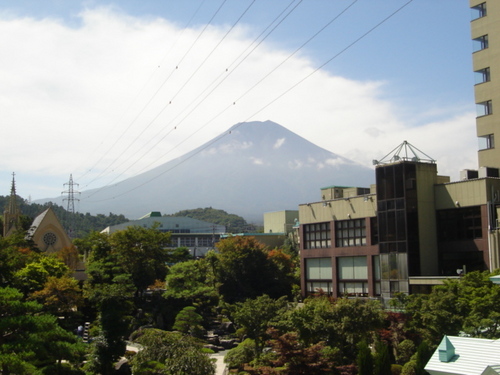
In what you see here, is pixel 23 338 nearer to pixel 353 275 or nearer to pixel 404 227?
pixel 404 227

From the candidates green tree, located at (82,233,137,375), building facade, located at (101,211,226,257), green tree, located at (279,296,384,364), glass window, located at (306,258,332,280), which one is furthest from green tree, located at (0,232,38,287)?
building facade, located at (101,211,226,257)

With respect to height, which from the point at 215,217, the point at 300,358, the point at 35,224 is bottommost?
the point at 300,358

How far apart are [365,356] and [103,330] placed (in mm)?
11296

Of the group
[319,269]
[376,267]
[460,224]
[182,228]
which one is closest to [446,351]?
[460,224]

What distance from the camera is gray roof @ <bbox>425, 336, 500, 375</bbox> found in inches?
586

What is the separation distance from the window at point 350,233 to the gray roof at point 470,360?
1874 centimetres

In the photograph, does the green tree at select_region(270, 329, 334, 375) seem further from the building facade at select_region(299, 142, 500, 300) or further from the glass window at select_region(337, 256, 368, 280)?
the glass window at select_region(337, 256, 368, 280)

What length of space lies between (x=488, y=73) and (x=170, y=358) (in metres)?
25.5

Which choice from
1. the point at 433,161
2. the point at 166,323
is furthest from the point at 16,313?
the point at 433,161

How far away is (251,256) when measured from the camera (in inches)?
1615

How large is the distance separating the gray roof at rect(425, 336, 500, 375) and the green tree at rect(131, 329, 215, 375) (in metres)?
9.38

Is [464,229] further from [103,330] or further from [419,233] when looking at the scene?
[103,330]

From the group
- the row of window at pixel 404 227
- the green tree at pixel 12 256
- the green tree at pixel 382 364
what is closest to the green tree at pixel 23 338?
the green tree at pixel 12 256

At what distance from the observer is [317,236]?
38.8 meters
